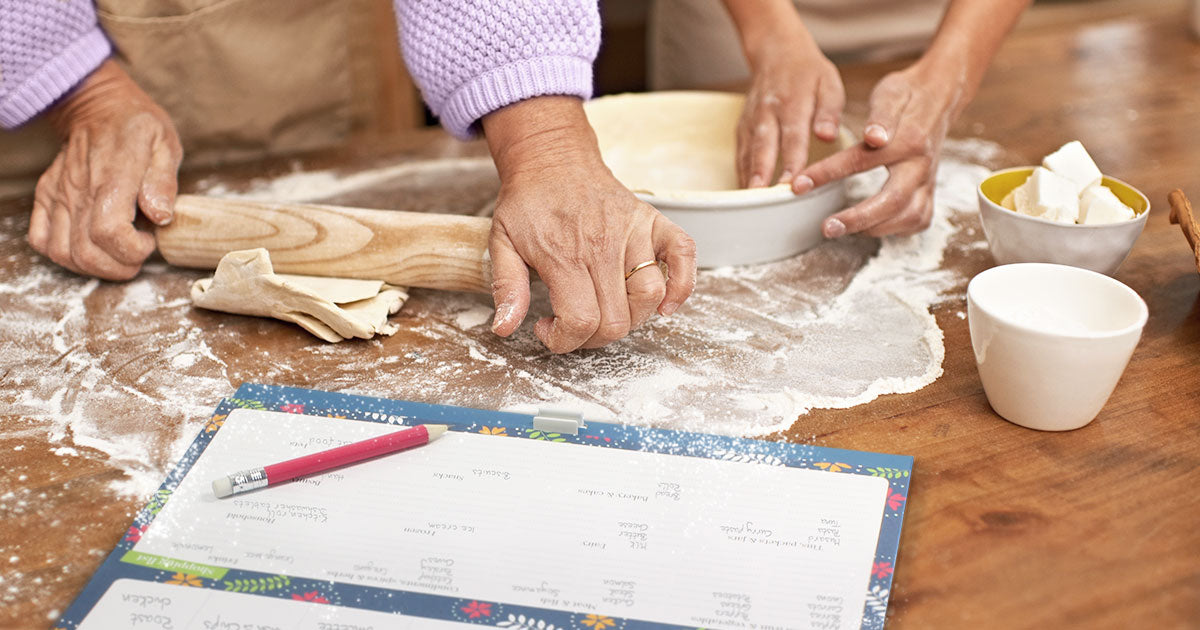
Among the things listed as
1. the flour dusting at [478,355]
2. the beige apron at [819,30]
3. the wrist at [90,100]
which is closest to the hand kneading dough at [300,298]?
the flour dusting at [478,355]

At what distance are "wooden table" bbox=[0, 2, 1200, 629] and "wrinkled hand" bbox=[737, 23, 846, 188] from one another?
0.85 feet

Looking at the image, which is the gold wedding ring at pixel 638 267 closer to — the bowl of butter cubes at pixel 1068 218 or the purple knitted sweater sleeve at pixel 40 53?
the bowl of butter cubes at pixel 1068 218

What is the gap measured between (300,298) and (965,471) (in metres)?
0.71

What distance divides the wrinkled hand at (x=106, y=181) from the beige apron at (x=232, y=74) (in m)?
0.14

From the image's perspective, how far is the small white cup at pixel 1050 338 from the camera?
2.85ft

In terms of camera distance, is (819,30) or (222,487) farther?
(819,30)

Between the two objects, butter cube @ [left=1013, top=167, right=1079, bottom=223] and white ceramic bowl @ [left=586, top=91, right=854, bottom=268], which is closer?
butter cube @ [left=1013, top=167, right=1079, bottom=223]

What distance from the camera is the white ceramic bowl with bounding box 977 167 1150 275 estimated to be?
3.56 feet

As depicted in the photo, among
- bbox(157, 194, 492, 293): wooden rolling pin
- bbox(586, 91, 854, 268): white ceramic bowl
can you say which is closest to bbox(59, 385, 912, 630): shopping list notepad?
bbox(157, 194, 492, 293): wooden rolling pin

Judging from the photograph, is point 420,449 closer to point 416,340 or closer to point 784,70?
point 416,340

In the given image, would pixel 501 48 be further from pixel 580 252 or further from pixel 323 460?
pixel 323 460

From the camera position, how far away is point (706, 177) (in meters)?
1.45

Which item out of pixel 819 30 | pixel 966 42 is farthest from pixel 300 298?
pixel 819 30

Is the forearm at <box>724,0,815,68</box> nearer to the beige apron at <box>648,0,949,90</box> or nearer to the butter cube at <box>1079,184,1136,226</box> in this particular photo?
the beige apron at <box>648,0,949,90</box>
